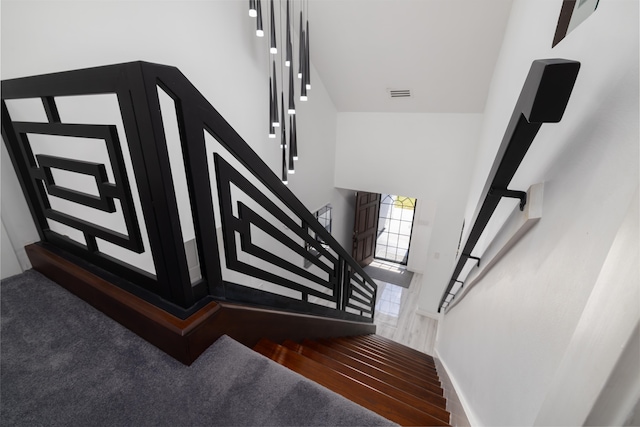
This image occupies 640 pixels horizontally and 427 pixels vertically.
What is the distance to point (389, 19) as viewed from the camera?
9.62 ft

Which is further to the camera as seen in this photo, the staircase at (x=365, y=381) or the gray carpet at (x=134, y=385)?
the staircase at (x=365, y=381)

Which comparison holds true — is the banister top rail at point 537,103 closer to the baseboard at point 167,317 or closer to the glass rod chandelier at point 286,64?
the baseboard at point 167,317

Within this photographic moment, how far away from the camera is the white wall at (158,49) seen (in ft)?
4.33

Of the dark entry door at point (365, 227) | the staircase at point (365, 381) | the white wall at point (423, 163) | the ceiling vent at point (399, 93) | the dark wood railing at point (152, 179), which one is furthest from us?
the dark entry door at point (365, 227)

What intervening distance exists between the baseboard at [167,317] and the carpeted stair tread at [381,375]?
365 millimetres

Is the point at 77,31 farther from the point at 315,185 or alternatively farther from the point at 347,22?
the point at 315,185

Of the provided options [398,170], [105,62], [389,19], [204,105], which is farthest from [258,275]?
[398,170]

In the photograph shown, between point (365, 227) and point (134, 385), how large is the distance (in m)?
6.14

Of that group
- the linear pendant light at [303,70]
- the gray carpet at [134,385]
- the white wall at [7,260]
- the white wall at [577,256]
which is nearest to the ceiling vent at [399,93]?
the linear pendant light at [303,70]

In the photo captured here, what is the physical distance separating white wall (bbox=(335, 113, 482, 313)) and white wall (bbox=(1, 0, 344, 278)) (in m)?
1.15

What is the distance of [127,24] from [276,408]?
2.47 m

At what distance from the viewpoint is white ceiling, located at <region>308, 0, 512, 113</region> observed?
2736mm

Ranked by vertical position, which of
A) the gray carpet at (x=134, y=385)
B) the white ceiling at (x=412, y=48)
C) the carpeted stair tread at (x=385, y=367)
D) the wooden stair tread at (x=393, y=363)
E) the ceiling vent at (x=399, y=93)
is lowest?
the wooden stair tread at (x=393, y=363)

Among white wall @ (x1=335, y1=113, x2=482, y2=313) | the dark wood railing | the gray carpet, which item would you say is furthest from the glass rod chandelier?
the gray carpet
